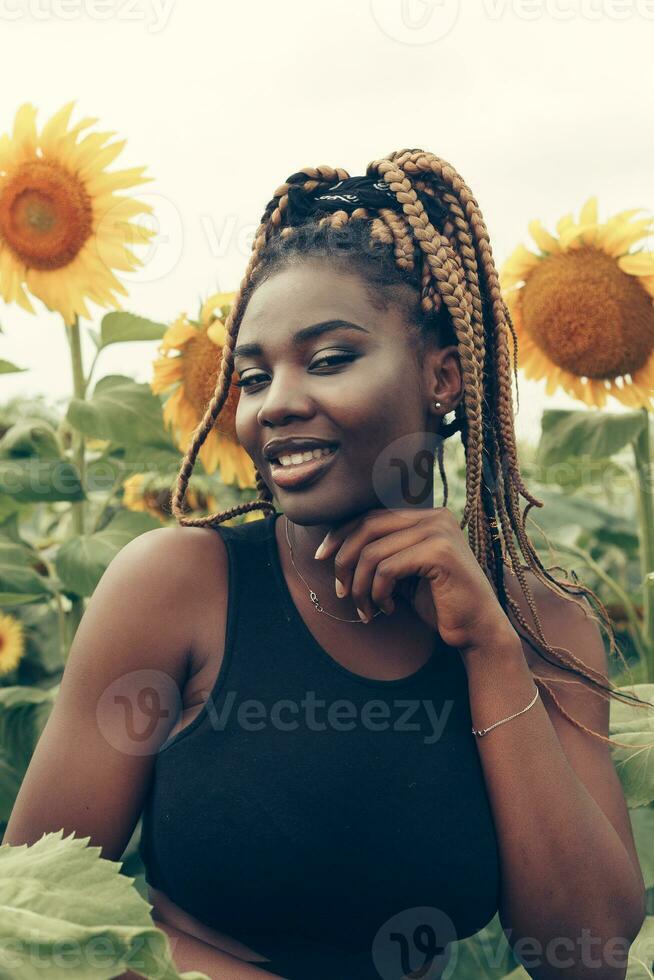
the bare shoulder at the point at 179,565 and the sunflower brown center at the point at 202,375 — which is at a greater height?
the sunflower brown center at the point at 202,375

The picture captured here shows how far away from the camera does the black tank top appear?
1.66 metres

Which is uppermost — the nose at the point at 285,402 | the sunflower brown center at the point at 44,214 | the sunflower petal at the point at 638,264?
the sunflower brown center at the point at 44,214

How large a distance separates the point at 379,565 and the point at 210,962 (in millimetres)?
618

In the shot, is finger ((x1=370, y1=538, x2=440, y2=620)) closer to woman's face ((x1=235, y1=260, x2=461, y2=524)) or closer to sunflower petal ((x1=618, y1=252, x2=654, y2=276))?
woman's face ((x1=235, y1=260, x2=461, y2=524))

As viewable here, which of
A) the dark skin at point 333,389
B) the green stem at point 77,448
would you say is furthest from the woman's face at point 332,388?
the green stem at point 77,448

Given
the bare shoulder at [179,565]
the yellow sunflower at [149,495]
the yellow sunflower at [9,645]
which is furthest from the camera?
the yellow sunflower at [149,495]

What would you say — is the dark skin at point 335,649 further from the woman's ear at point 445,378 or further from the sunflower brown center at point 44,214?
the sunflower brown center at point 44,214

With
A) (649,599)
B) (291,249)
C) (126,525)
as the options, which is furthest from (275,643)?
(649,599)

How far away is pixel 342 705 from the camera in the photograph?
5.70 feet

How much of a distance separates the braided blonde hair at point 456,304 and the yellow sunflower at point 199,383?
423 millimetres

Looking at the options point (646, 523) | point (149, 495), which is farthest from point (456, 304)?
point (149, 495)

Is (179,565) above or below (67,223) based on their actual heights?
below

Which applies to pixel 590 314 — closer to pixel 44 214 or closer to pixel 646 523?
pixel 646 523

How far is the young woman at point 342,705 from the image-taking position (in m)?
1.67
